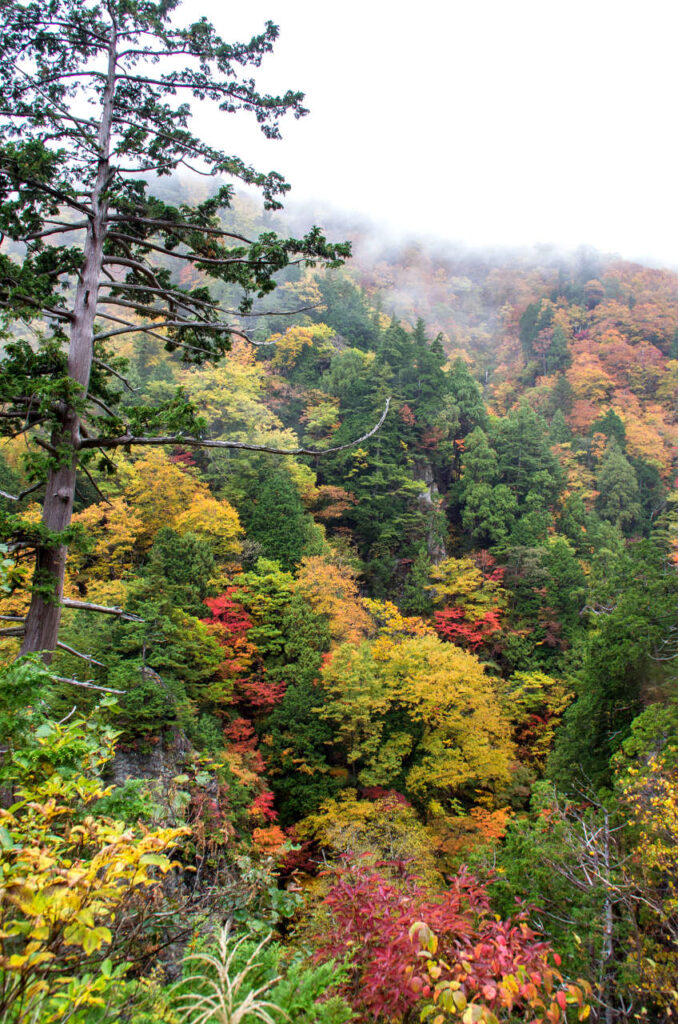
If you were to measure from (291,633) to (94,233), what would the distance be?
1167 centimetres

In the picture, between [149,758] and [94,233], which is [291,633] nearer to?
[149,758]

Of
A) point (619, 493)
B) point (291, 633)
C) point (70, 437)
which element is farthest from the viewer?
point (619, 493)

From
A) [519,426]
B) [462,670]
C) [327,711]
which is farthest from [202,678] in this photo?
[519,426]

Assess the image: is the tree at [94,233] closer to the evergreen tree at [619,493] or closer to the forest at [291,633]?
the forest at [291,633]

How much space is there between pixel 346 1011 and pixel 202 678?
11.4m

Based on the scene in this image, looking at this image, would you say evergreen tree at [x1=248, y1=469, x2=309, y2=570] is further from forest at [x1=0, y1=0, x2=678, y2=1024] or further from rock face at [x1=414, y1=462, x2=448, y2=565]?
rock face at [x1=414, y1=462, x2=448, y2=565]

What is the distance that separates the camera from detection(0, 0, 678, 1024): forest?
2.09 m

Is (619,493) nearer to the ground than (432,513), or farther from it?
farther from it

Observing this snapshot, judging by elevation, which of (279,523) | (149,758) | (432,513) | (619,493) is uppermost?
(619,493)

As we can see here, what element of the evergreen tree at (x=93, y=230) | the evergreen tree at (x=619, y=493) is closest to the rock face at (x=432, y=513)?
the evergreen tree at (x=619, y=493)

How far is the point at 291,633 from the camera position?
13930 millimetres

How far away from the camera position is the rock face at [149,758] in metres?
8.44

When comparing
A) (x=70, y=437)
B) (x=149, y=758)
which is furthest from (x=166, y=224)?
(x=149, y=758)

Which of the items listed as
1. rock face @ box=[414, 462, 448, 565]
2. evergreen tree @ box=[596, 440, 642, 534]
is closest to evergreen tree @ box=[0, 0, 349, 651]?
rock face @ box=[414, 462, 448, 565]
